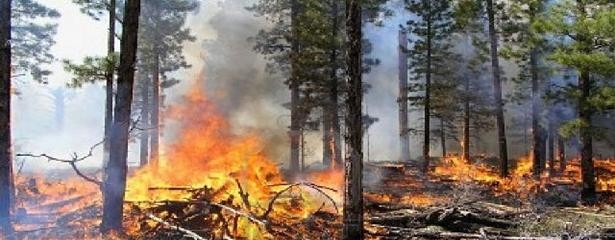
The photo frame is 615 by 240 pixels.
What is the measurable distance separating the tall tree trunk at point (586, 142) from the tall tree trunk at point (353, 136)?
38.9 feet

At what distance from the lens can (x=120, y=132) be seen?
35.5 feet

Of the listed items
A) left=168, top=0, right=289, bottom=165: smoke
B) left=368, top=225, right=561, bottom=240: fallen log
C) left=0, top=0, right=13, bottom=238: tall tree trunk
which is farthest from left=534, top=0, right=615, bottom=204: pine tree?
left=168, top=0, right=289, bottom=165: smoke

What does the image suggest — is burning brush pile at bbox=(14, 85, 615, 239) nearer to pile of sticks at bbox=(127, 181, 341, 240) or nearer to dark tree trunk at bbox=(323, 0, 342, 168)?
pile of sticks at bbox=(127, 181, 341, 240)

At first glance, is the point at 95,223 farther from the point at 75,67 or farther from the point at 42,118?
the point at 42,118

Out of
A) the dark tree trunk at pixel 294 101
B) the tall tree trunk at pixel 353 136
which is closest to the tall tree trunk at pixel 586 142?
the tall tree trunk at pixel 353 136

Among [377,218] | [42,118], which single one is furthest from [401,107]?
[42,118]

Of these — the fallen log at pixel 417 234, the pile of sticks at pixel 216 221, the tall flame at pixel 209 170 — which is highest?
the tall flame at pixel 209 170

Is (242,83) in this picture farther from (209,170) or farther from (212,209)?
(212,209)

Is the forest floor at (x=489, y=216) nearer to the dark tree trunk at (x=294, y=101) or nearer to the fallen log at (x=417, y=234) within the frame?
the fallen log at (x=417, y=234)

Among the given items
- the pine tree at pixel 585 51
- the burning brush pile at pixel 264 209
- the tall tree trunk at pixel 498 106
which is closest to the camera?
the burning brush pile at pixel 264 209

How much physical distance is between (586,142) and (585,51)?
3.48m

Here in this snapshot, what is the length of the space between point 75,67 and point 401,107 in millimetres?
28519

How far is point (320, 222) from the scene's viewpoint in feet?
41.0

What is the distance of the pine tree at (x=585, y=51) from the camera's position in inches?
642
